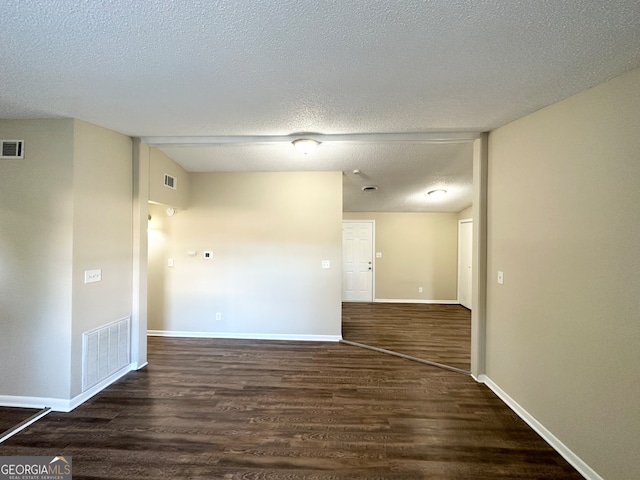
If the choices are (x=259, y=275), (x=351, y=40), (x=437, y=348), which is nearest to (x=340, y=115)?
(x=351, y=40)

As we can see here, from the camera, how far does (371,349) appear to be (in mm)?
3873

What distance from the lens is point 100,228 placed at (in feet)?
8.97

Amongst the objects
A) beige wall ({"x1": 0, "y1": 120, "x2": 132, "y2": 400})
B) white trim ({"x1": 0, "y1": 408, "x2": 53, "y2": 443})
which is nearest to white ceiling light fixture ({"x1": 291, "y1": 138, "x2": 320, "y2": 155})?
beige wall ({"x1": 0, "y1": 120, "x2": 132, "y2": 400})

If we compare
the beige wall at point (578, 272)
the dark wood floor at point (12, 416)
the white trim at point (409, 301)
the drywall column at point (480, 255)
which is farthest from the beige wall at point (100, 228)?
the white trim at point (409, 301)

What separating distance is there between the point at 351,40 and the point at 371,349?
3.53m

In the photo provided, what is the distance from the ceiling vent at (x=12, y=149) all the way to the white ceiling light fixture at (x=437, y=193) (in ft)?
18.0

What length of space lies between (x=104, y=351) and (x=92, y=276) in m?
0.77

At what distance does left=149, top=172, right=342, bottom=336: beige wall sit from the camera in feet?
13.6

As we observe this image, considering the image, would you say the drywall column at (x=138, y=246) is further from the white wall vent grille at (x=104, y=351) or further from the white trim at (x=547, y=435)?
the white trim at (x=547, y=435)

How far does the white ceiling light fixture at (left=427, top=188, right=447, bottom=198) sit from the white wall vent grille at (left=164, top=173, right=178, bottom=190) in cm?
431

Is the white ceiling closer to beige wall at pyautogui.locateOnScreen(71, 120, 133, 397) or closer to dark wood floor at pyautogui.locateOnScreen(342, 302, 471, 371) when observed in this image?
beige wall at pyautogui.locateOnScreen(71, 120, 133, 397)

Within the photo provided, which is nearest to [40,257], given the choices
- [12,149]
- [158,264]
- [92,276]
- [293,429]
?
[92,276]

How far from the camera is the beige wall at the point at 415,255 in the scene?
682cm

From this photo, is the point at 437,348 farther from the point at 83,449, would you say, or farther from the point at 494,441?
the point at 83,449
